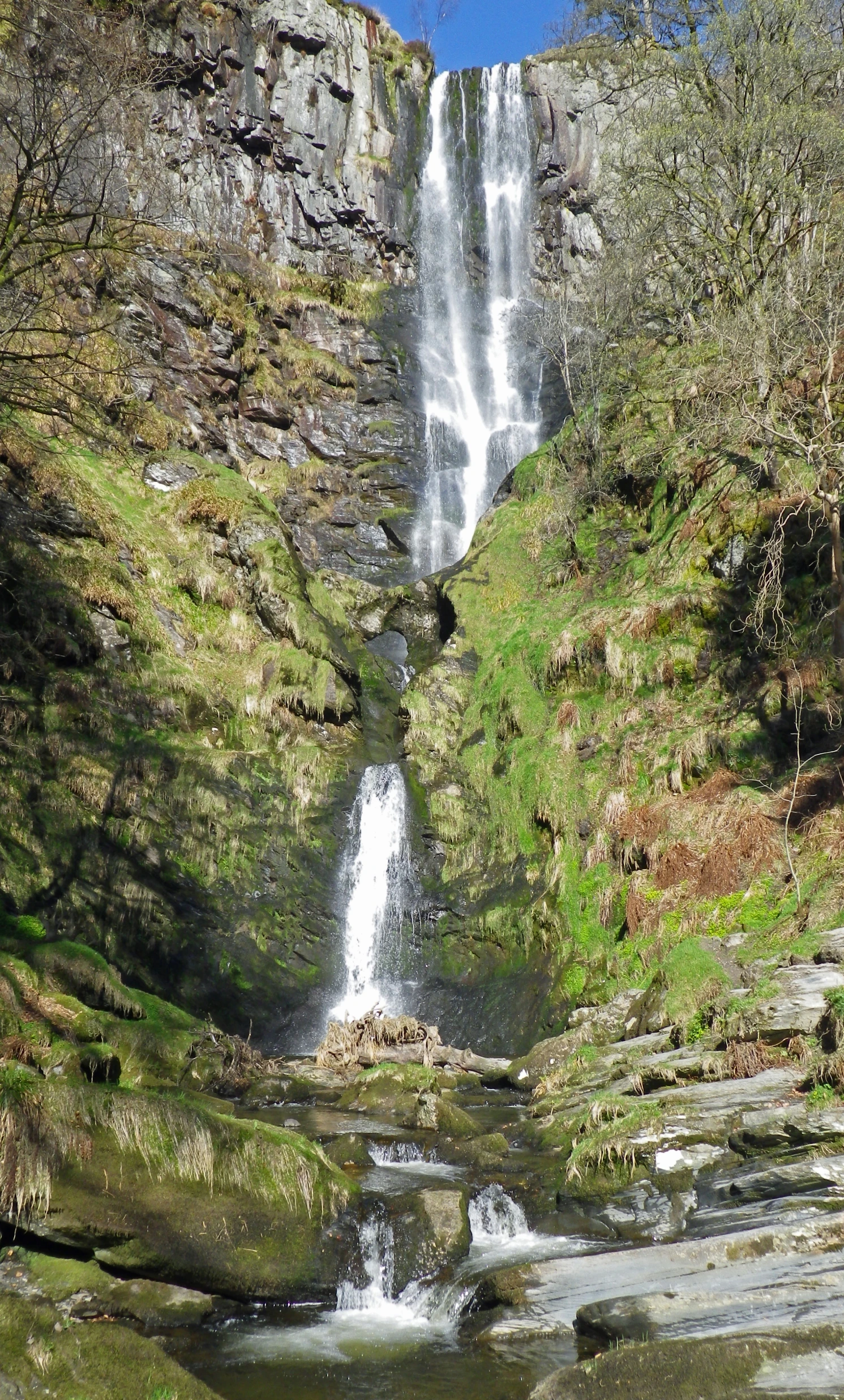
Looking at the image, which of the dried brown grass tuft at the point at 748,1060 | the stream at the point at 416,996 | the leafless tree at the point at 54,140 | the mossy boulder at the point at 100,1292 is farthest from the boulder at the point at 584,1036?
the leafless tree at the point at 54,140

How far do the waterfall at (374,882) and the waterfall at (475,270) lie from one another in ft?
53.1

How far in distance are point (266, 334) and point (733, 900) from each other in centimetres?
2778

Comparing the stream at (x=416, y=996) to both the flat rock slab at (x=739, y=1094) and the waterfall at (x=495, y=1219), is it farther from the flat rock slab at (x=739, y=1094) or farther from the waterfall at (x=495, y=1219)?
the flat rock slab at (x=739, y=1094)

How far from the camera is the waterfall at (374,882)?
1650 centimetres

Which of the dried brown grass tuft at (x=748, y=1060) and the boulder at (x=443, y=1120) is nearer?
the dried brown grass tuft at (x=748, y=1060)

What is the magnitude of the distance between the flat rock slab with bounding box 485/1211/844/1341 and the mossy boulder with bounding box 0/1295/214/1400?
238cm

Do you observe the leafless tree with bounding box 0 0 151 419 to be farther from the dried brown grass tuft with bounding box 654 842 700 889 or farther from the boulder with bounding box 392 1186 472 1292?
the dried brown grass tuft with bounding box 654 842 700 889

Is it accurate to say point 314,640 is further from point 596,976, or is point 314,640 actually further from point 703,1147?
point 703,1147

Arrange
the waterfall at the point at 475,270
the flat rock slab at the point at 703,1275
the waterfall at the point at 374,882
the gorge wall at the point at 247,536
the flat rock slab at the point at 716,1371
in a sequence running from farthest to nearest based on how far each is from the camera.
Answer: the waterfall at the point at 475,270, the waterfall at the point at 374,882, the gorge wall at the point at 247,536, the flat rock slab at the point at 703,1275, the flat rock slab at the point at 716,1371

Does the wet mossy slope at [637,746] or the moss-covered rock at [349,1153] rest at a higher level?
the wet mossy slope at [637,746]

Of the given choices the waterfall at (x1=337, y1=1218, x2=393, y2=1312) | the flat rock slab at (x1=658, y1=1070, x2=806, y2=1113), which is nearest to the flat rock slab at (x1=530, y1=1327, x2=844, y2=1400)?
the waterfall at (x1=337, y1=1218, x2=393, y2=1312)

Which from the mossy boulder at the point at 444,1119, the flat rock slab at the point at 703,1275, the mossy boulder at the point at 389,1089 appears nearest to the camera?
the flat rock slab at the point at 703,1275

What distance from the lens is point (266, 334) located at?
32.7 metres

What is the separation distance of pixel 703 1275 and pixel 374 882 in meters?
13.2
